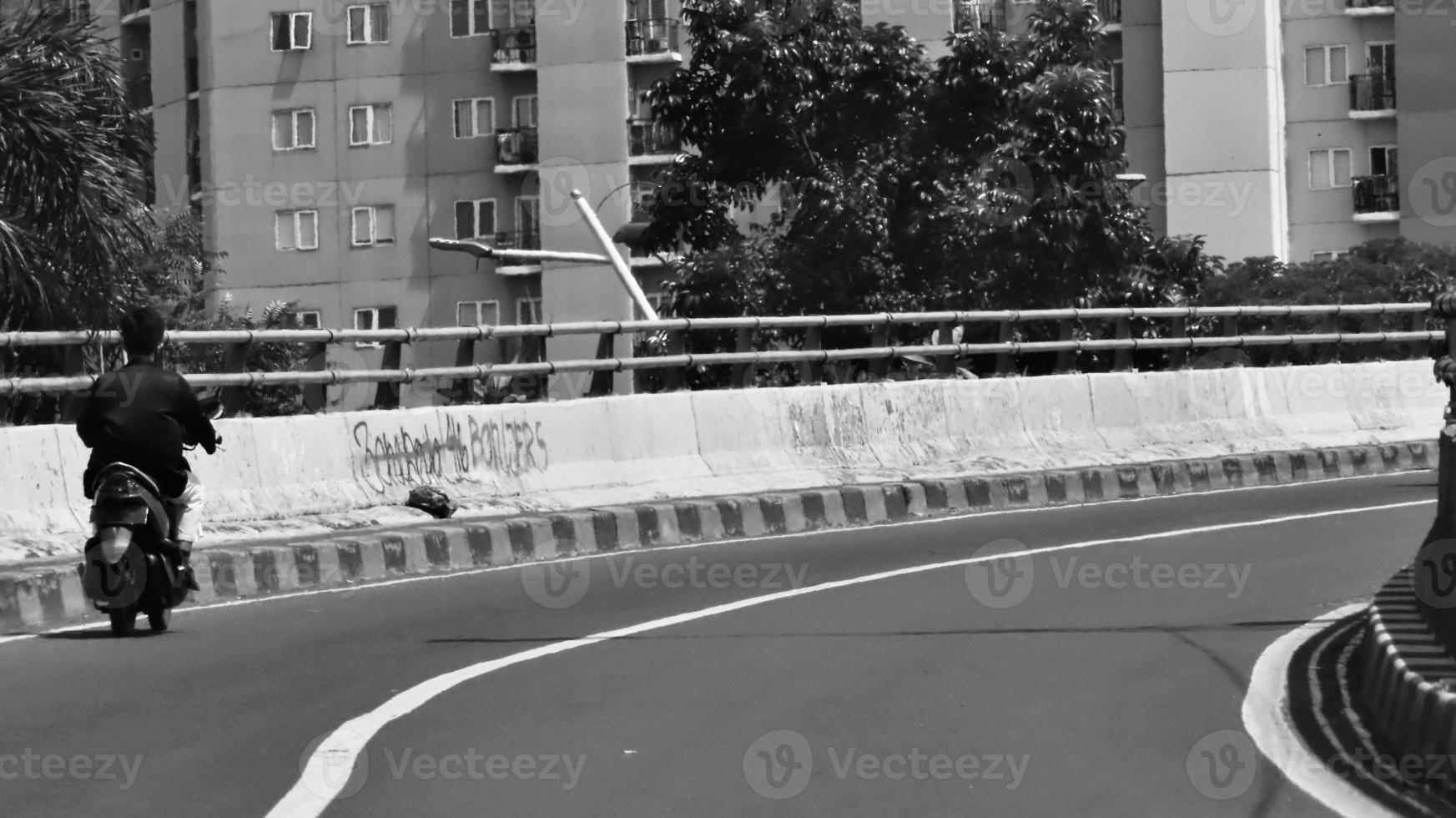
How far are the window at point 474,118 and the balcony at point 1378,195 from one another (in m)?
21.0

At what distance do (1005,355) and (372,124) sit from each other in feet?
126

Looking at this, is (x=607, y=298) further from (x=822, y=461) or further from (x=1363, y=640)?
(x=1363, y=640)

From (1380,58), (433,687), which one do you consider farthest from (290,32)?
(433,687)

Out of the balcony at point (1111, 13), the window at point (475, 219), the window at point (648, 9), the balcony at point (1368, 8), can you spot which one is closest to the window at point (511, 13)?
the window at point (648, 9)

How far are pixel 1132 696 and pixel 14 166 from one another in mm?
12097

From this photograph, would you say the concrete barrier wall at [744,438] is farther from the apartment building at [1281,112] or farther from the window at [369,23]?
the window at [369,23]

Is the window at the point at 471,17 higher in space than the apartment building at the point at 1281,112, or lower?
higher

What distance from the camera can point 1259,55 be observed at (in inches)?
1983

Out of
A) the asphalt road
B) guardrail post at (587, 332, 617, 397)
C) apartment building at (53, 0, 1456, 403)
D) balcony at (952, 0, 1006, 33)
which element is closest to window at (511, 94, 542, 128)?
apartment building at (53, 0, 1456, 403)

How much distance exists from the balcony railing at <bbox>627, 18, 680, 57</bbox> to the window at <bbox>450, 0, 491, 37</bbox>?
144 inches

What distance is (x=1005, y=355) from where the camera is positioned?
21.2m

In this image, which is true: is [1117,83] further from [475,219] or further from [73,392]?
[73,392]

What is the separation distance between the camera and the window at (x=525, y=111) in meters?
57.3

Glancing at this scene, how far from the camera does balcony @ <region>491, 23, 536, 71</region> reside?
186 feet
